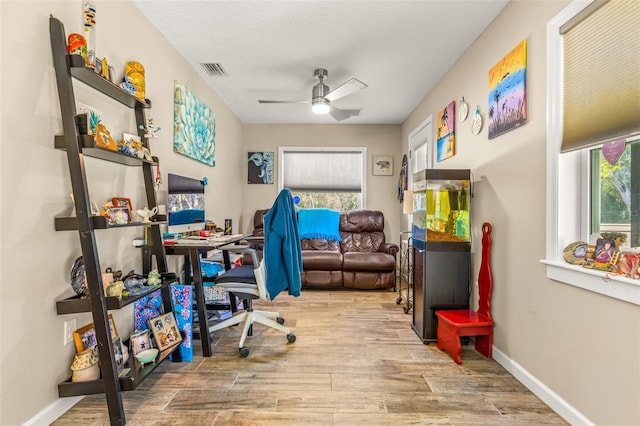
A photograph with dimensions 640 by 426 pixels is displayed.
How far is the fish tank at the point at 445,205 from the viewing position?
2428 mm

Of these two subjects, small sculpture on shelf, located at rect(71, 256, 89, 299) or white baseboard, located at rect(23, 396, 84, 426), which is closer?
white baseboard, located at rect(23, 396, 84, 426)

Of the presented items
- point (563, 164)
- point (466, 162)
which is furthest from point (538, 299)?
point (466, 162)

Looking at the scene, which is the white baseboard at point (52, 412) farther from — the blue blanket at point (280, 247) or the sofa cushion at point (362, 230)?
the sofa cushion at point (362, 230)

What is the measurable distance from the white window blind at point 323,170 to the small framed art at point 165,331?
3.38 m

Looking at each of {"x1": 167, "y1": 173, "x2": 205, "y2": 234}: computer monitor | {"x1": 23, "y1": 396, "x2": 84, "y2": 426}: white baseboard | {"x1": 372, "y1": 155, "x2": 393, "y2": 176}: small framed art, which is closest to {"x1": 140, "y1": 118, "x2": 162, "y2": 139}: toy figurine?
{"x1": 167, "y1": 173, "x2": 205, "y2": 234}: computer monitor

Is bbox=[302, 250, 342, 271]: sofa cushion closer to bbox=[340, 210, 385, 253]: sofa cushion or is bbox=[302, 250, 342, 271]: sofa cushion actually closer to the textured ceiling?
bbox=[340, 210, 385, 253]: sofa cushion

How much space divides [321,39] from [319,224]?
2.71m

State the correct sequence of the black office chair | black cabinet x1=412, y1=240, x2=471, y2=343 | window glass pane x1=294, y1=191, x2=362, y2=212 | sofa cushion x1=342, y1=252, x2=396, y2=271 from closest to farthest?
1. the black office chair
2. black cabinet x1=412, y1=240, x2=471, y2=343
3. sofa cushion x1=342, y1=252, x2=396, y2=271
4. window glass pane x1=294, y1=191, x2=362, y2=212

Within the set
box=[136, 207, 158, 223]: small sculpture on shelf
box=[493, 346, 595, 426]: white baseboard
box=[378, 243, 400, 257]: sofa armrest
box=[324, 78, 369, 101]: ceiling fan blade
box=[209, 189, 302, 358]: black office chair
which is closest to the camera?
box=[493, 346, 595, 426]: white baseboard

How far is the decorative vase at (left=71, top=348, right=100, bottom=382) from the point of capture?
1.53 m

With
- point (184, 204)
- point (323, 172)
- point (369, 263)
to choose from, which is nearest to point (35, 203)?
point (184, 204)

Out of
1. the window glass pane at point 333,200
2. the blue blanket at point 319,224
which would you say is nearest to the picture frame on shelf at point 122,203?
Result: the blue blanket at point 319,224

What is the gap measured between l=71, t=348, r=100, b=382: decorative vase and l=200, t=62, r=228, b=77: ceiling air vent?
2633mm

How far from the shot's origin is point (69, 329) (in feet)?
5.17
